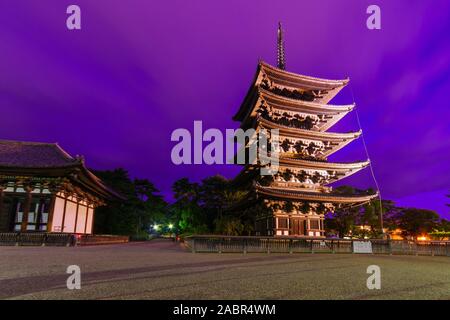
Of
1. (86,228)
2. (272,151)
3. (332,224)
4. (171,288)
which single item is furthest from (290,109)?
(86,228)

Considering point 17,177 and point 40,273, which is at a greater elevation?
point 17,177

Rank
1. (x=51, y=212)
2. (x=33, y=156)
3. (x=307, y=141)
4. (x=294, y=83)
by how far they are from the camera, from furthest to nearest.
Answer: (x=294, y=83) < (x=307, y=141) < (x=33, y=156) < (x=51, y=212)

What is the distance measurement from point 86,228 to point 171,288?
1016 inches

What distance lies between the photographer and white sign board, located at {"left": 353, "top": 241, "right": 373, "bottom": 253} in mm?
19812

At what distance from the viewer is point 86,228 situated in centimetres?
2788

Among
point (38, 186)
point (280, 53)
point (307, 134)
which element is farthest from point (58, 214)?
point (280, 53)

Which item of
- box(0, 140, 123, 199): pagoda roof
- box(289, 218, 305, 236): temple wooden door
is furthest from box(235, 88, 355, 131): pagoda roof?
box(0, 140, 123, 199): pagoda roof

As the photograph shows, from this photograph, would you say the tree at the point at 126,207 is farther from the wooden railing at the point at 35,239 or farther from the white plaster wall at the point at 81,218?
the wooden railing at the point at 35,239

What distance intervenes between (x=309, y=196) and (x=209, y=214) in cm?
2414

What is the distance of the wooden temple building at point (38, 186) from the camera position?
19734 millimetres

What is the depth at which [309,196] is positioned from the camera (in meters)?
21.0

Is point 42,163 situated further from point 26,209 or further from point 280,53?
point 280,53

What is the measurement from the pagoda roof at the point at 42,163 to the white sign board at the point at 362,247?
20859 mm
